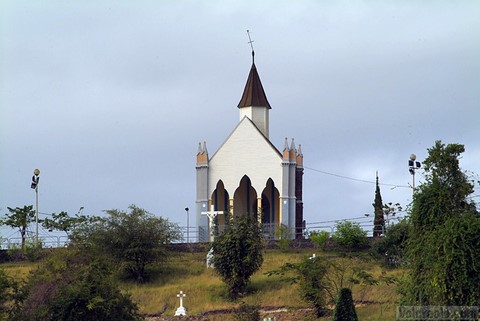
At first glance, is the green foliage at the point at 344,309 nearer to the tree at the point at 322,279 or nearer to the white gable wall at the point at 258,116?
the tree at the point at 322,279

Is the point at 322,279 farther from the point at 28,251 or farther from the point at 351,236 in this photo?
the point at 28,251

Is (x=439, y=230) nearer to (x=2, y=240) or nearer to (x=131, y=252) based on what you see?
(x=131, y=252)

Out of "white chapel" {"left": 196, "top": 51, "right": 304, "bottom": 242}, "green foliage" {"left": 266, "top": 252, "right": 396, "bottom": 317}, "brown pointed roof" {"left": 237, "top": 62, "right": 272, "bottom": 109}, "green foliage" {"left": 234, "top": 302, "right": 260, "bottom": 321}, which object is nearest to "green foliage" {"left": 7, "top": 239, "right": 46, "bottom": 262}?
"white chapel" {"left": 196, "top": 51, "right": 304, "bottom": 242}

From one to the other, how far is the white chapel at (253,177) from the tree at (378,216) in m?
4.05

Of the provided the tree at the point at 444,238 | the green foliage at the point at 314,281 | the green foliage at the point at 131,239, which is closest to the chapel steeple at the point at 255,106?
the green foliage at the point at 131,239

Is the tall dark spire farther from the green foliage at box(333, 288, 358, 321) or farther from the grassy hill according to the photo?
the green foliage at box(333, 288, 358, 321)

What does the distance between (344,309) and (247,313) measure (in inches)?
214

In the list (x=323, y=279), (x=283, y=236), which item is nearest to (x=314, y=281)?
(x=323, y=279)

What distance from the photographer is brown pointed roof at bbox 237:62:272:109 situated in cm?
6762

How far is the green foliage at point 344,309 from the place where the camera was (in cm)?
4069

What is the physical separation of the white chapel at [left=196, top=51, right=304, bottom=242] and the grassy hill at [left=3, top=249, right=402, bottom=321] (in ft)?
16.2

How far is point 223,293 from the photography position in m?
52.4

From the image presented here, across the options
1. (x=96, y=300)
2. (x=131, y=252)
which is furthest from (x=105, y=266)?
(x=131, y=252)

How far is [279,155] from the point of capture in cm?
6481
